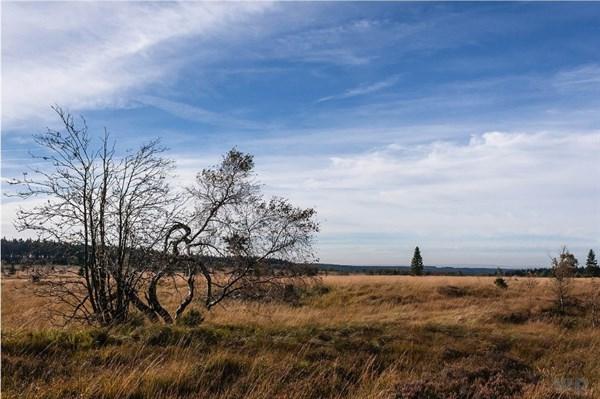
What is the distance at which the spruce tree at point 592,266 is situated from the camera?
188ft

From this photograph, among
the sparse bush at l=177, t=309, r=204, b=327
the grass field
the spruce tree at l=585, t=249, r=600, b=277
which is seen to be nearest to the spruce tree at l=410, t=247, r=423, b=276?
the spruce tree at l=585, t=249, r=600, b=277

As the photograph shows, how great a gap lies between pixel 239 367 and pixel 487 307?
62.6 feet

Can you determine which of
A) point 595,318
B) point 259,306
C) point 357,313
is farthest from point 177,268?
point 595,318

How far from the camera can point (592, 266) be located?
6141 cm

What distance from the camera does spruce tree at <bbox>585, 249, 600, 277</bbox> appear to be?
57.2 meters

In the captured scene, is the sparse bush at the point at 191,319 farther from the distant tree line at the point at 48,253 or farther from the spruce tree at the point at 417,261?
the spruce tree at the point at 417,261

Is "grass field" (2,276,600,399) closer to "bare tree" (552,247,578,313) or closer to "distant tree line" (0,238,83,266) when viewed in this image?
"distant tree line" (0,238,83,266)

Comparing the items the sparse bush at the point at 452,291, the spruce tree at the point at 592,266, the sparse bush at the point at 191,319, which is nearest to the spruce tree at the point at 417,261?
the spruce tree at the point at 592,266

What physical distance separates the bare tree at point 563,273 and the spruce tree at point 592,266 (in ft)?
106

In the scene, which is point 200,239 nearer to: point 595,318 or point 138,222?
point 138,222

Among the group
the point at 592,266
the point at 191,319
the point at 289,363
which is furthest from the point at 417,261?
the point at 289,363

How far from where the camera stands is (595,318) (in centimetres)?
2244

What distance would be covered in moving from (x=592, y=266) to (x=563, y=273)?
42.1m

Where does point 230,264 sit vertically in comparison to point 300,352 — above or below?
above
